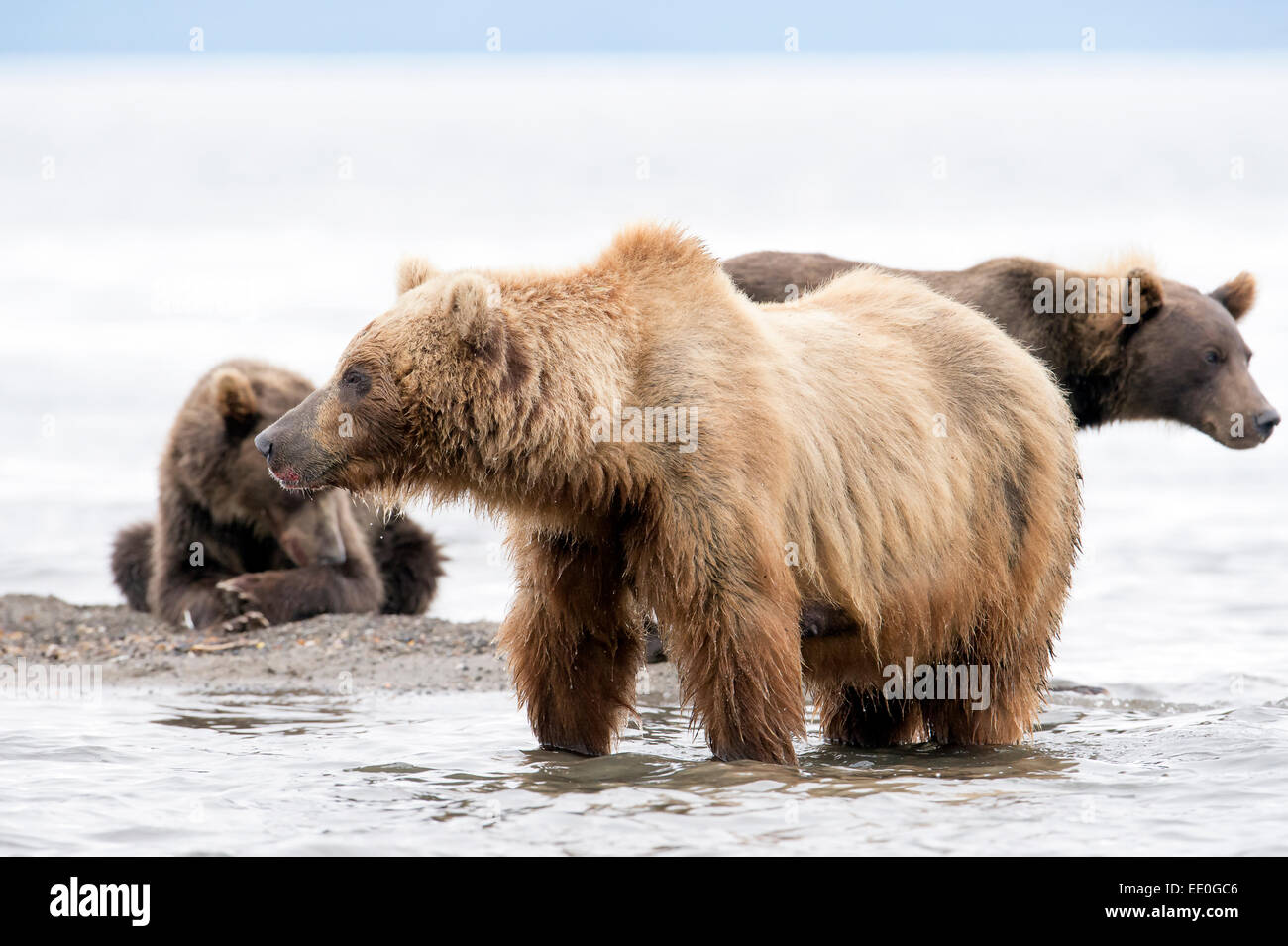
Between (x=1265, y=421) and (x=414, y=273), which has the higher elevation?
(x=414, y=273)

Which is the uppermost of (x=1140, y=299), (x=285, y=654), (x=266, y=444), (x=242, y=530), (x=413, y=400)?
(x=1140, y=299)

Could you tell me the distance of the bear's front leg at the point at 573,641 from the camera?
19.1 feet

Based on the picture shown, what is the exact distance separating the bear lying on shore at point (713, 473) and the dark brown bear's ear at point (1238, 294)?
12.7ft

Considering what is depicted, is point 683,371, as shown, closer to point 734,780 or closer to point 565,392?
point 565,392

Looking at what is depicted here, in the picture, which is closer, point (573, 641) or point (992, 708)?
point (573, 641)

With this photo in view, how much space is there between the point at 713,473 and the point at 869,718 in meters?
2.00

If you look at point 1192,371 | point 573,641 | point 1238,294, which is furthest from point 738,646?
point 1238,294

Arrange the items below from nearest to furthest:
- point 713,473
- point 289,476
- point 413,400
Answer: point 713,473, point 413,400, point 289,476

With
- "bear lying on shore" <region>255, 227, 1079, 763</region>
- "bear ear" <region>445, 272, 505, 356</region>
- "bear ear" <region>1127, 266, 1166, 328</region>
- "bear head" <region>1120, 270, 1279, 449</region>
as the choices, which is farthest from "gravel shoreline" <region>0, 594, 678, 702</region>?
"bear ear" <region>1127, 266, 1166, 328</region>

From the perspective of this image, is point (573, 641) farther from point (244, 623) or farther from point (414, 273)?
point (244, 623)

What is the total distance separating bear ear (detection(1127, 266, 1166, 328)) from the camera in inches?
362

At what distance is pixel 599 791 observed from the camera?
540 cm

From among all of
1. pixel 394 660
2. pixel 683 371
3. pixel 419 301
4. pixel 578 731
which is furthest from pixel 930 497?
pixel 394 660

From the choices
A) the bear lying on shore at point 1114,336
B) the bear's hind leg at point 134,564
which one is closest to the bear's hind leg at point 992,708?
the bear lying on shore at point 1114,336
